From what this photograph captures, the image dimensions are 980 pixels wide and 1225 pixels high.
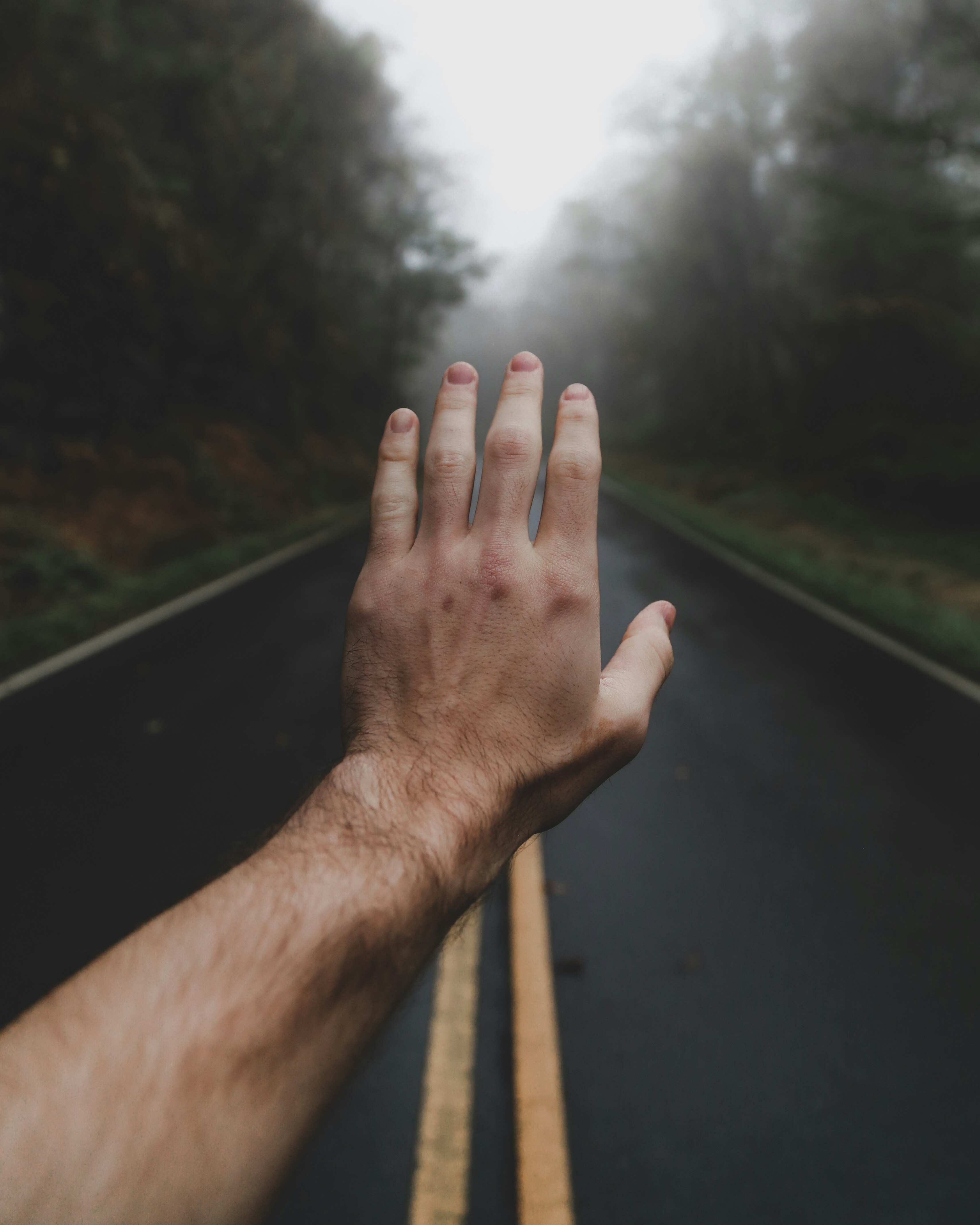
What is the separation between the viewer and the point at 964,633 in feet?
25.5

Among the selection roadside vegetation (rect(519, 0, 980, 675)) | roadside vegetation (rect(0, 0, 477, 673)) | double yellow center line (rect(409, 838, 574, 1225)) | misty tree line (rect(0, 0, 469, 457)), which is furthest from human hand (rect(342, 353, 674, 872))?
misty tree line (rect(0, 0, 469, 457))

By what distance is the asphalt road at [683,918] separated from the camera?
2117mm

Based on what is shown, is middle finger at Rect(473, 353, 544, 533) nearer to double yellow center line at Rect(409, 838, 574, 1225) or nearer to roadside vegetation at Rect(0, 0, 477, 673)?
double yellow center line at Rect(409, 838, 574, 1225)

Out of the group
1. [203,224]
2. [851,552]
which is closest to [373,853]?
[851,552]

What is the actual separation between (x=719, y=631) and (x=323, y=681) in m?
4.34

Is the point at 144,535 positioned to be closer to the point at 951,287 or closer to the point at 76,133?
the point at 76,133

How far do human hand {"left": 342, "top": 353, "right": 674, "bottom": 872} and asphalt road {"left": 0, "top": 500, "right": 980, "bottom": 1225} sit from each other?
1.03 ft

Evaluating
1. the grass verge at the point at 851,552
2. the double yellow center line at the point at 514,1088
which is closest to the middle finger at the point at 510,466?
the double yellow center line at the point at 514,1088

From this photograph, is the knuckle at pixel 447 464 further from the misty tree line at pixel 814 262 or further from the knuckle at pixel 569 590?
the misty tree line at pixel 814 262

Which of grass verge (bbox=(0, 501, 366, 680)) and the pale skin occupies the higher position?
the pale skin

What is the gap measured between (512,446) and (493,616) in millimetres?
273

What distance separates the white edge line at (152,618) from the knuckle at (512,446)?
6352 millimetres

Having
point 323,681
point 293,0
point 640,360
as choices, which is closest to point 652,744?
point 323,681

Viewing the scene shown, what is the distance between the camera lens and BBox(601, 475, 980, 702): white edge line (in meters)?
6.57
